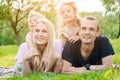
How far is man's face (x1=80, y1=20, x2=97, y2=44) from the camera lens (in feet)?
30.3

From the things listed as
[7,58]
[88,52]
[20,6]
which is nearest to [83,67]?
[88,52]

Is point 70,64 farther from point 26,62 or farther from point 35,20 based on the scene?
point 35,20

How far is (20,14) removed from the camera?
147 ft

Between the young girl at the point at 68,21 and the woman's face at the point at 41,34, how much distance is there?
76 centimetres

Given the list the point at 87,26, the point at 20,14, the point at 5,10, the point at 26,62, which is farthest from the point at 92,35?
the point at 20,14

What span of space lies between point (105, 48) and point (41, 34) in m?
1.51

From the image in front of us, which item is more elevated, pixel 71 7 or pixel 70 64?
pixel 71 7

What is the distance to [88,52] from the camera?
9.55 meters

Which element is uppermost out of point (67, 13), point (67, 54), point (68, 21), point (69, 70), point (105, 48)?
point (67, 13)

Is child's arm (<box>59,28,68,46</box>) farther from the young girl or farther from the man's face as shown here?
the man's face

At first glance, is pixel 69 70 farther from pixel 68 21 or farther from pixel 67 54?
pixel 68 21

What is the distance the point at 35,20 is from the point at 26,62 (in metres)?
1.42

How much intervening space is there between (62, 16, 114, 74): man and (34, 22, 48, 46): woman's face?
1.73 ft

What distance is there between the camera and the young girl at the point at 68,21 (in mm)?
10086
